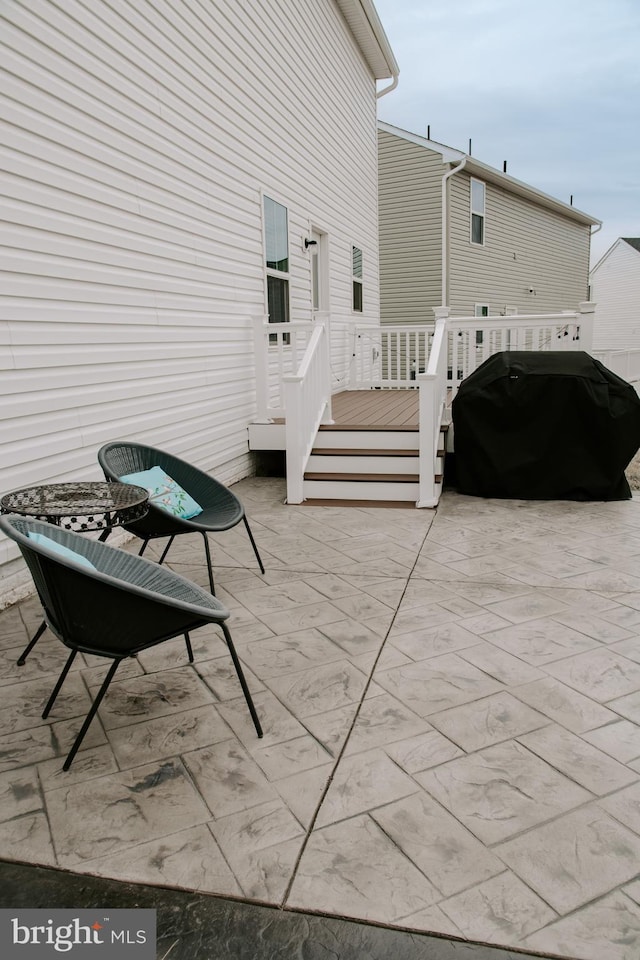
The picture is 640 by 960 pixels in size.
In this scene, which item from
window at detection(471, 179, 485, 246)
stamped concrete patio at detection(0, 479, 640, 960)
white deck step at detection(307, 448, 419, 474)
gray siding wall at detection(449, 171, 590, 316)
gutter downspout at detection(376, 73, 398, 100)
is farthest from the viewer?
window at detection(471, 179, 485, 246)

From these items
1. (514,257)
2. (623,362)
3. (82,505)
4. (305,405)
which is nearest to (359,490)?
(305,405)

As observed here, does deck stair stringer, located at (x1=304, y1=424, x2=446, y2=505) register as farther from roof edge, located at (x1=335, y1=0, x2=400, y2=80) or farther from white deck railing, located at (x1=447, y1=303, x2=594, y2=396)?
roof edge, located at (x1=335, y1=0, x2=400, y2=80)

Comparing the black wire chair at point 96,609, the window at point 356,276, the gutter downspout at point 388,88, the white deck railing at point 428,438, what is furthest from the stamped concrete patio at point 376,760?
the gutter downspout at point 388,88

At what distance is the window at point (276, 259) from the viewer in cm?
698

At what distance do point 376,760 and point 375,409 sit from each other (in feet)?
17.9

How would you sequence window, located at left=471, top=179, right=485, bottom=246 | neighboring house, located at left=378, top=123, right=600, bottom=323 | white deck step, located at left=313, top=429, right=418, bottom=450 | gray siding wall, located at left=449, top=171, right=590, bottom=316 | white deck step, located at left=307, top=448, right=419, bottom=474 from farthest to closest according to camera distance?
window, located at left=471, top=179, right=485, bottom=246 → gray siding wall, located at left=449, top=171, right=590, bottom=316 → neighboring house, located at left=378, top=123, right=600, bottom=323 → white deck step, located at left=313, top=429, right=418, bottom=450 → white deck step, located at left=307, top=448, right=419, bottom=474

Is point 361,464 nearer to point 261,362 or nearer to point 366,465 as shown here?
point 366,465

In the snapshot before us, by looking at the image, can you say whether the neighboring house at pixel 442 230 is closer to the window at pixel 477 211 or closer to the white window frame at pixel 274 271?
the window at pixel 477 211

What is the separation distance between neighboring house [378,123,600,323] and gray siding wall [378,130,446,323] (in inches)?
0.8

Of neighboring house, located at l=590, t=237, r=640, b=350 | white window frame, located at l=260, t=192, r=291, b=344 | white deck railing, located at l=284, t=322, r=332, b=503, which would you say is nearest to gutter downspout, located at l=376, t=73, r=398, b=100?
white window frame, located at l=260, t=192, r=291, b=344

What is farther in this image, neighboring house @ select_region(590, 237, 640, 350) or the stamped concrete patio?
neighboring house @ select_region(590, 237, 640, 350)

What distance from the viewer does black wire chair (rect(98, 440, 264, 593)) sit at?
3223 mm

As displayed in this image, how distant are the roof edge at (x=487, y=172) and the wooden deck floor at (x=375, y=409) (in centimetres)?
705

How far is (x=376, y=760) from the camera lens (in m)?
2.11
